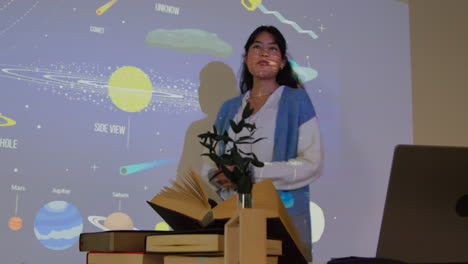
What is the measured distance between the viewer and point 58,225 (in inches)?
81.7

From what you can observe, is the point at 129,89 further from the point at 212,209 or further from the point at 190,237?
the point at 190,237

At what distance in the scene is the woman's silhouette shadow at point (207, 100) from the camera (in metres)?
2.38

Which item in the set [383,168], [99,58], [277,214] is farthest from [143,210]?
[277,214]

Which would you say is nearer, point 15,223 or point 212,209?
point 212,209

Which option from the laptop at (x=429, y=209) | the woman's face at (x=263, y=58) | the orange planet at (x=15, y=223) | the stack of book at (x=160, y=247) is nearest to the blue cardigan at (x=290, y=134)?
the woman's face at (x=263, y=58)

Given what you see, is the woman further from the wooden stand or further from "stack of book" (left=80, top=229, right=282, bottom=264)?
the wooden stand

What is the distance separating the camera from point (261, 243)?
0.59 m

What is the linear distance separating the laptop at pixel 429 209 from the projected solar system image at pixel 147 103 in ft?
4.84

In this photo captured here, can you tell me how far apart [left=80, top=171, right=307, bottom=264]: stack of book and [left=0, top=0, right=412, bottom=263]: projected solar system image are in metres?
1.40

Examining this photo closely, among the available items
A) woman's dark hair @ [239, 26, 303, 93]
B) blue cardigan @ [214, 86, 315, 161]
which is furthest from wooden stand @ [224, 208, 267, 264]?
woman's dark hair @ [239, 26, 303, 93]

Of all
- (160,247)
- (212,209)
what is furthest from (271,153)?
(160,247)

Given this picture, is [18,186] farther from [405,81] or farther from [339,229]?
[405,81]

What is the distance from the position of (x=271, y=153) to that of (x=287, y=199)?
0.22 m

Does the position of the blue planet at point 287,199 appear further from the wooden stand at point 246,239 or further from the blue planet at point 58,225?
the wooden stand at point 246,239
